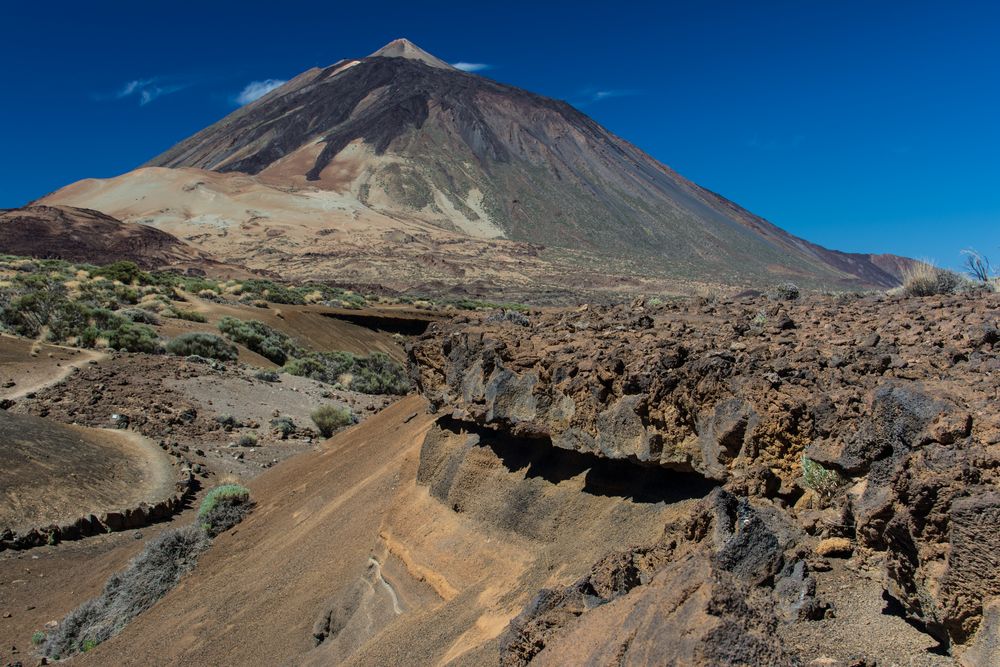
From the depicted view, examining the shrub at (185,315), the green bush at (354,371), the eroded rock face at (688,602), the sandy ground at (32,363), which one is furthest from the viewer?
the shrub at (185,315)

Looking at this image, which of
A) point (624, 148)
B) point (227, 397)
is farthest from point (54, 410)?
point (624, 148)

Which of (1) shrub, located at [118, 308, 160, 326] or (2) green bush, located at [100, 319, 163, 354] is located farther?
(1) shrub, located at [118, 308, 160, 326]

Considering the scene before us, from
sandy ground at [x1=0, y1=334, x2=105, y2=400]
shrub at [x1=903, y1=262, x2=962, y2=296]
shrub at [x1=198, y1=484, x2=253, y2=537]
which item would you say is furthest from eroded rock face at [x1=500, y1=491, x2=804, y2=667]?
sandy ground at [x1=0, y1=334, x2=105, y2=400]

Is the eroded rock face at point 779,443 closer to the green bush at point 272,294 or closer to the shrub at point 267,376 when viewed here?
Result: the shrub at point 267,376

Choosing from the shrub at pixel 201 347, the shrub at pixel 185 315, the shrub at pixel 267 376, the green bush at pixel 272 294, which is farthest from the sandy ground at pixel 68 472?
the green bush at pixel 272 294

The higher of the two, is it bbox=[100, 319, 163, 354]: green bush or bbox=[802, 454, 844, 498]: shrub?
bbox=[100, 319, 163, 354]: green bush

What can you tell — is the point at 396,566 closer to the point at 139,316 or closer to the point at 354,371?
the point at 354,371

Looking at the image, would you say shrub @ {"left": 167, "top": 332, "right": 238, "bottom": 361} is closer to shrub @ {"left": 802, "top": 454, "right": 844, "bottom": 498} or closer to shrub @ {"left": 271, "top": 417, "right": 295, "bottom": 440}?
shrub @ {"left": 271, "top": 417, "right": 295, "bottom": 440}
